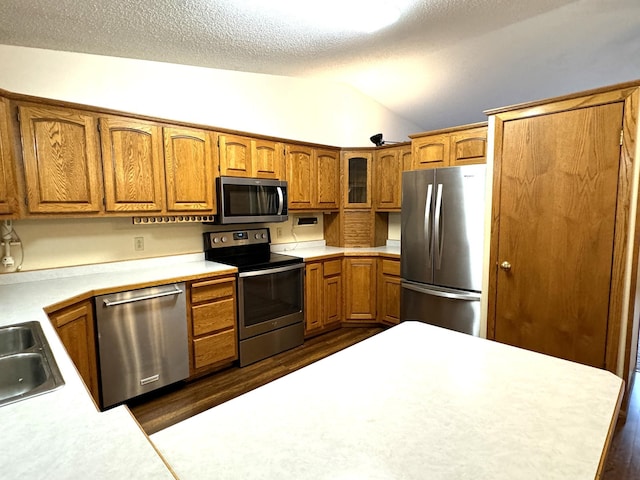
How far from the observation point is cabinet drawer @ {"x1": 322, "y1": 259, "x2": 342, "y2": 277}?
352cm

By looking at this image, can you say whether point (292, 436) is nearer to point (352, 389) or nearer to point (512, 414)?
point (352, 389)

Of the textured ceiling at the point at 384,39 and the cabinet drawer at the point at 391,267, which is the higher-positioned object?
the textured ceiling at the point at 384,39

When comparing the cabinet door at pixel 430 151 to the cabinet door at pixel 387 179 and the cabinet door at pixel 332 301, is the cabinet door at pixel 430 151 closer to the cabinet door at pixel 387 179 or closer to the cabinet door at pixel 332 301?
the cabinet door at pixel 387 179

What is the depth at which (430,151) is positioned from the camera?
10.2ft

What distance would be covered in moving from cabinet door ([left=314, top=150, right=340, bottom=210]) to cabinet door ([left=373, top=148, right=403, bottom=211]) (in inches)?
18.1

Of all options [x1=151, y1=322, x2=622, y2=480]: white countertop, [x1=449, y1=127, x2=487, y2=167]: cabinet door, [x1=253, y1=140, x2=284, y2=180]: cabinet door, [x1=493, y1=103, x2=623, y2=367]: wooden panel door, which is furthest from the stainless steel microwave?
[x1=151, y1=322, x2=622, y2=480]: white countertop

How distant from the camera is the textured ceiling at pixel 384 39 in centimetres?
212

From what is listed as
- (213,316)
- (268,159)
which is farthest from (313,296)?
(268,159)

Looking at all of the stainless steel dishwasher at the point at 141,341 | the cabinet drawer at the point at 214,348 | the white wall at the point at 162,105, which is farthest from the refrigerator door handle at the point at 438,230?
the stainless steel dishwasher at the point at 141,341

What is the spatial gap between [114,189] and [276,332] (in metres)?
1.79

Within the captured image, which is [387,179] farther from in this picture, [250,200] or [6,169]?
[6,169]

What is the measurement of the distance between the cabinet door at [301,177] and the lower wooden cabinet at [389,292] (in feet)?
3.53

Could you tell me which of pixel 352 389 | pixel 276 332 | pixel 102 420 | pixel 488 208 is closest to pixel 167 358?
pixel 276 332

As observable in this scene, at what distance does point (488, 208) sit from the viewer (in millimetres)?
2492
